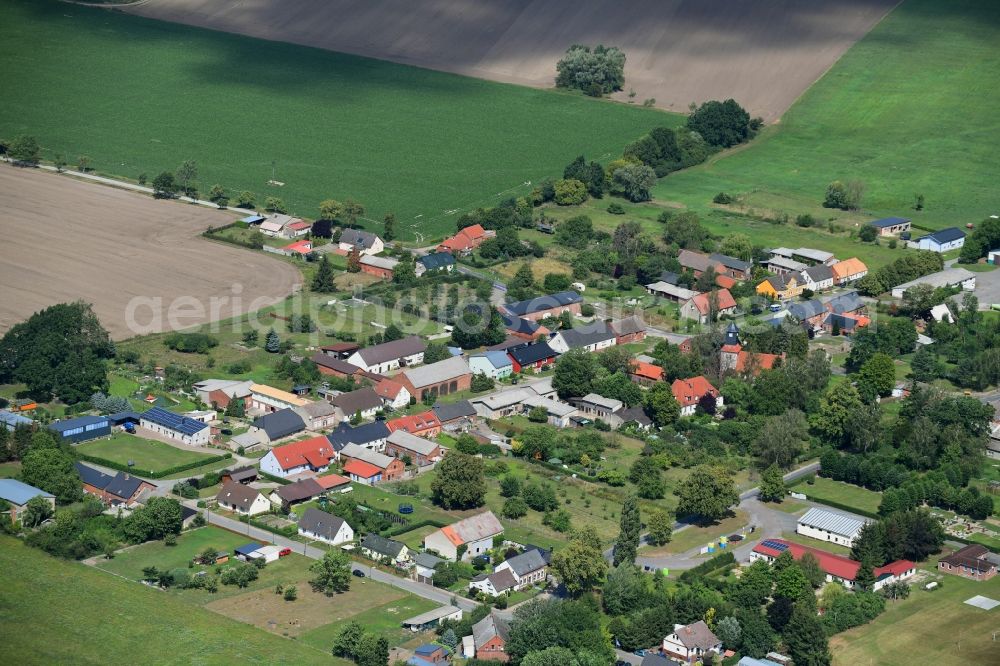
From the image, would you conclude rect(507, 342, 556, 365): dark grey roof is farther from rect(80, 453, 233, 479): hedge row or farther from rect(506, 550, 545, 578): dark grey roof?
rect(506, 550, 545, 578): dark grey roof

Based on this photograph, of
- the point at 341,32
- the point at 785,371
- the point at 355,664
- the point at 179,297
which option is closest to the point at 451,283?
the point at 179,297

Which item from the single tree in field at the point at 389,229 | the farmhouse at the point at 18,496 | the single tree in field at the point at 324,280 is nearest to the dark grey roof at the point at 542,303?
the single tree in field at the point at 324,280

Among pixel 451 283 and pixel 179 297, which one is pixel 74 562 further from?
pixel 451 283

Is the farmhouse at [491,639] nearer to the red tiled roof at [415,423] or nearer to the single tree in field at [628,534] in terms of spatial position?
the single tree in field at [628,534]

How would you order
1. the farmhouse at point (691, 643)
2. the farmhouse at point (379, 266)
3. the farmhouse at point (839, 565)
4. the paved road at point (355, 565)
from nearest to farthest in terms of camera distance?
1. the farmhouse at point (691, 643)
2. the paved road at point (355, 565)
3. the farmhouse at point (839, 565)
4. the farmhouse at point (379, 266)

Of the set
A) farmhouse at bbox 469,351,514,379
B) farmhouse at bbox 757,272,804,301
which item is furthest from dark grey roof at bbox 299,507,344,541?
farmhouse at bbox 757,272,804,301
